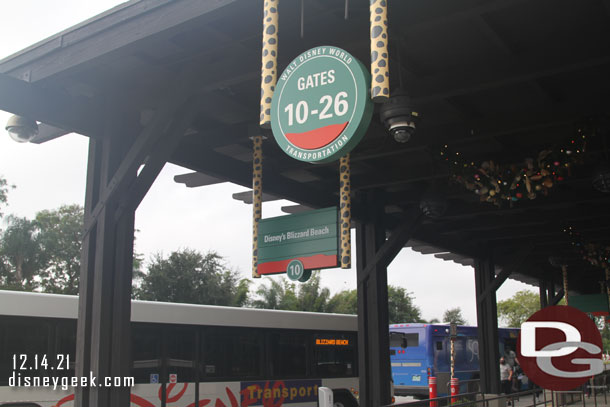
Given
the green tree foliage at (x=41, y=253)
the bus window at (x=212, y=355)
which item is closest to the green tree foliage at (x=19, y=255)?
the green tree foliage at (x=41, y=253)

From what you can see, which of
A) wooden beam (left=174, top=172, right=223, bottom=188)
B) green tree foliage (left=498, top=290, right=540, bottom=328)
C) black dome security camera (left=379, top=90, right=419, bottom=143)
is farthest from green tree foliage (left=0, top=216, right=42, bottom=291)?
green tree foliage (left=498, top=290, right=540, bottom=328)

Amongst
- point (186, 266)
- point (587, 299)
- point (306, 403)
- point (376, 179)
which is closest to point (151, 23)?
point (376, 179)

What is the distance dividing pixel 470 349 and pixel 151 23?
20.7 m


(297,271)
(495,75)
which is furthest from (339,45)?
(297,271)

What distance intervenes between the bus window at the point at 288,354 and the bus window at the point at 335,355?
0.44m

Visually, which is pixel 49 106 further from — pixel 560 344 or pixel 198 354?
pixel 198 354

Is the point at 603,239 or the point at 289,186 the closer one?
the point at 289,186

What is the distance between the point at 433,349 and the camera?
2120cm

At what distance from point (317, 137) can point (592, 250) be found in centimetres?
1141

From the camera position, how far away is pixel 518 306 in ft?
268

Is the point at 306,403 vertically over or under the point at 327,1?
under

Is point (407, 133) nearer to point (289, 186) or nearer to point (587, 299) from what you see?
point (289, 186)

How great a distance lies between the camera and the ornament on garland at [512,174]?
27.8 ft

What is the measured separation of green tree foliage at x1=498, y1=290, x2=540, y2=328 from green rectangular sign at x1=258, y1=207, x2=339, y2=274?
77884mm
